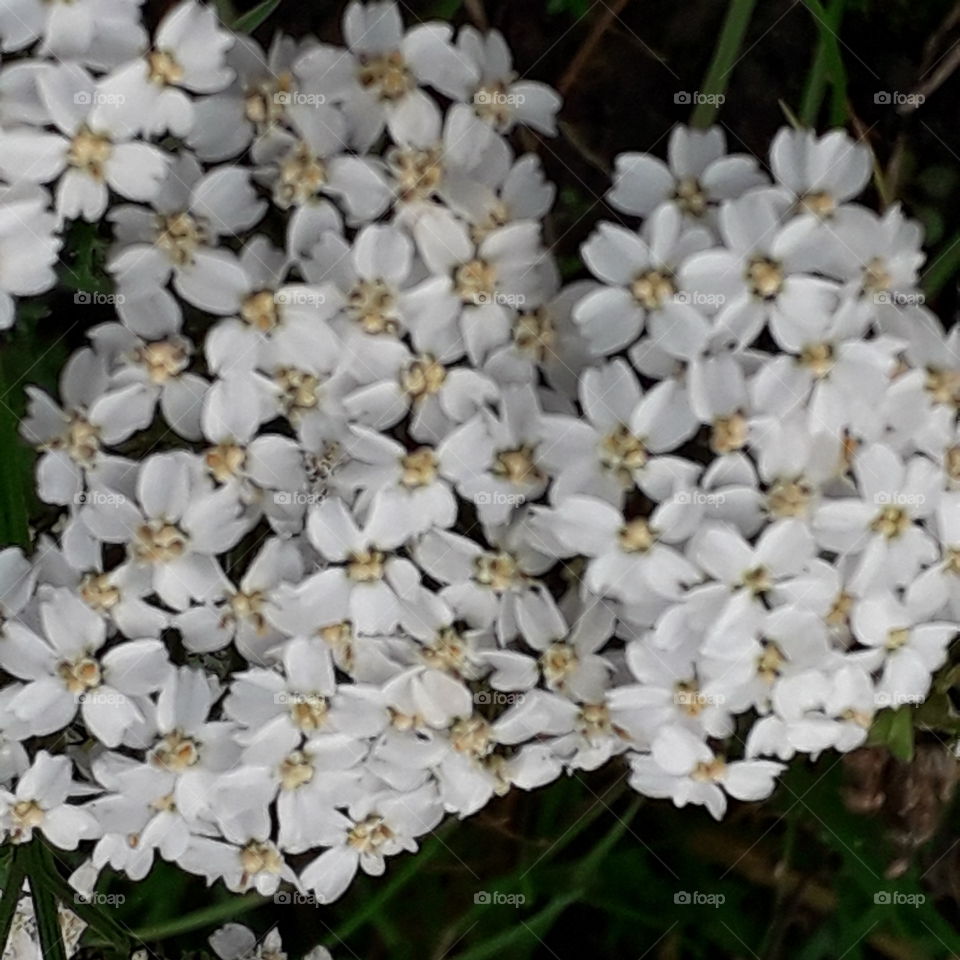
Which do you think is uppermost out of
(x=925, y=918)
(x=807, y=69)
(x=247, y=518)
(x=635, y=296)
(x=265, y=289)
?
(x=807, y=69)

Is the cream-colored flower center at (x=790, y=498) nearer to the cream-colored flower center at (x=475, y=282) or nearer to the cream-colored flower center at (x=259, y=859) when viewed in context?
the cream-colored flower center at (x=475, y=282)

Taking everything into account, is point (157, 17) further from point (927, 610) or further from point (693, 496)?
point (927, 610)

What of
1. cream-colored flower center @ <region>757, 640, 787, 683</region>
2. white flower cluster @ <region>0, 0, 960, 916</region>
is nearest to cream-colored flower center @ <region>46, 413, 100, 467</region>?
white flower cluster @ <region>0, 0, 960, 916</region>

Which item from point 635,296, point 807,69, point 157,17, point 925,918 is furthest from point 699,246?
point 925,918

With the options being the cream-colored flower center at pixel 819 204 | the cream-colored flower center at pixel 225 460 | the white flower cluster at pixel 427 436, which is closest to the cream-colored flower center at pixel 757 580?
the white flower cluster at pixel 427 436

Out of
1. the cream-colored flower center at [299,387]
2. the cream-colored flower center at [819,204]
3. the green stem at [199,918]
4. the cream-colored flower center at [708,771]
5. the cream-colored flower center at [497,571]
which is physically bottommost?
the green stem at [199,918]

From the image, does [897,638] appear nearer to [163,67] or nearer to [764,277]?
[764,277]
